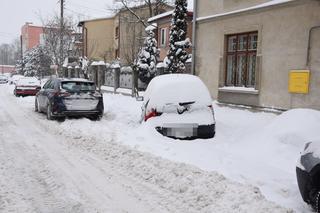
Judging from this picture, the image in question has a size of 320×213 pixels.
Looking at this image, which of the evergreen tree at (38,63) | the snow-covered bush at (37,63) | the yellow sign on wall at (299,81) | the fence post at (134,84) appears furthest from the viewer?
the evergreen tree at (38,63)

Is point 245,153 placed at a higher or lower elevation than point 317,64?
lower

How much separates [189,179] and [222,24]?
9072 mm

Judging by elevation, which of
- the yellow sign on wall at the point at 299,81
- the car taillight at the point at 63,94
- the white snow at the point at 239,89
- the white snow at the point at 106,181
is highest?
the yellow sign on wall at the point at 299,81

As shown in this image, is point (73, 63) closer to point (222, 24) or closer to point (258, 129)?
point (222, 24)

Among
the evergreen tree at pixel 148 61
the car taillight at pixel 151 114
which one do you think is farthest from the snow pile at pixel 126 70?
the car taillight at pixel 151 114

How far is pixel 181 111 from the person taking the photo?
853 cm

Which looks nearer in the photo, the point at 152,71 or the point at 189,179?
the point at 189,179

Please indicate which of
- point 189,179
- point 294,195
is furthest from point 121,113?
point 294,195

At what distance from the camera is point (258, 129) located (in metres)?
9.70

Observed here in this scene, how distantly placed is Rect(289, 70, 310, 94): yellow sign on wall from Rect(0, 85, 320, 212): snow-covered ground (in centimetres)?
124

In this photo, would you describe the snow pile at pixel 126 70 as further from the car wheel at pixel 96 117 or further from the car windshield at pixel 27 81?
the car wheel at pixel 96 117

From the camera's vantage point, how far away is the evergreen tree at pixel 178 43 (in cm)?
1806

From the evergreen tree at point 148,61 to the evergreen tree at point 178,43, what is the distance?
196 inches

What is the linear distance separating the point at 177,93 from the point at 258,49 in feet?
15.0
